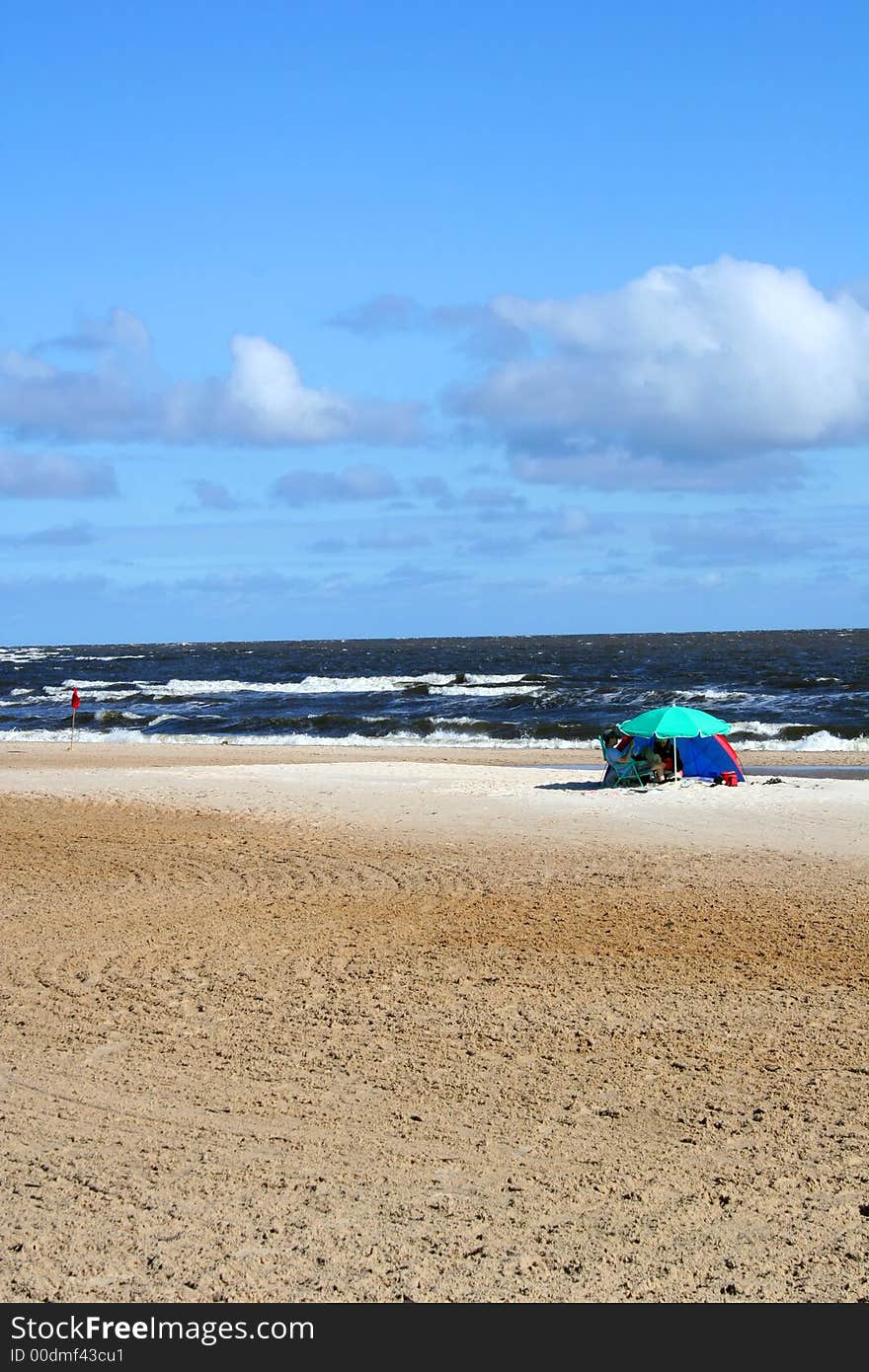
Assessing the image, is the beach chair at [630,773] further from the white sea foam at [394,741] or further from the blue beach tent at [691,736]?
the white sea foam at [394,741]

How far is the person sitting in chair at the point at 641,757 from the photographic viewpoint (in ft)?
60.0

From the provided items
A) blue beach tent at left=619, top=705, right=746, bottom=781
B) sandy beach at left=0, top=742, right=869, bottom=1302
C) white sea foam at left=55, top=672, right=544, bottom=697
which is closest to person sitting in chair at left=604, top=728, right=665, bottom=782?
blue beach tent at left=619, top=705, right=746, bottom=781

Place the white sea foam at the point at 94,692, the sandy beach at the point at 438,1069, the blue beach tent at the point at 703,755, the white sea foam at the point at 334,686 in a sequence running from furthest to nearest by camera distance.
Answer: the white sea foam at the point at 94,692, the white sea foam at the point at 334,686, the blue beach tent at the point at 703,755, the sandy beach at the point at 438,1069

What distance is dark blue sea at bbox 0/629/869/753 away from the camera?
33.0 meters

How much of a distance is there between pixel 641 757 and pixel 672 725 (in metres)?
0.76

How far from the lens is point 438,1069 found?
22.7 feet

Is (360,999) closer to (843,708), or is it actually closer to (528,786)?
(528,786)

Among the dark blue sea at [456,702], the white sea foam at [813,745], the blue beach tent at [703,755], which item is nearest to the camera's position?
the blue beach tent at [703,755]

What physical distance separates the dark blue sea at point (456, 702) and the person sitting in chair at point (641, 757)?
1146 cm

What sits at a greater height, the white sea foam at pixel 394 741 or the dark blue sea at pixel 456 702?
the dark blue sea at pixel 456 702

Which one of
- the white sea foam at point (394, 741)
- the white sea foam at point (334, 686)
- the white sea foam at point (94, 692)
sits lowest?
the white sea foam at point (394, 741)

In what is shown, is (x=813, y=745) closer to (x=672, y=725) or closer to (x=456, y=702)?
(x=672, y=725)

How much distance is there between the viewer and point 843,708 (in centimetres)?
3672

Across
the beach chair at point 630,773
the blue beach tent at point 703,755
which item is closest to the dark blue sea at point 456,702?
the blue beach tent at point 703,755
